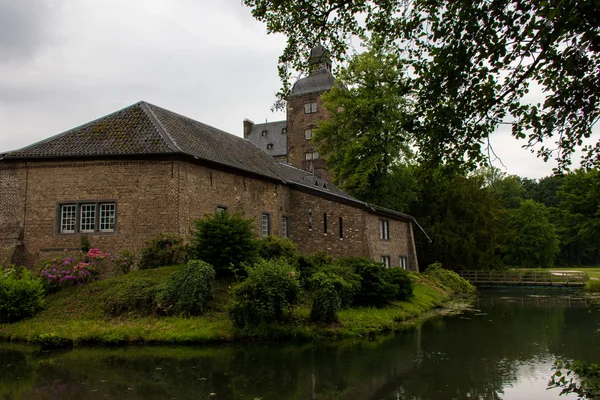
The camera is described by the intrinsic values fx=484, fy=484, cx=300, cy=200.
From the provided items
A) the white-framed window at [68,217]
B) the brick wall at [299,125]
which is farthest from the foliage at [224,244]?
the brick wall at [299,125]

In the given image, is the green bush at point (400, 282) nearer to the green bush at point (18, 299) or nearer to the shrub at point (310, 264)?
the shrub at point (310, 264)

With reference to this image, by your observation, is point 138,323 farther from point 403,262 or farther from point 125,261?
point 403,262

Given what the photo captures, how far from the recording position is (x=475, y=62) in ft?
19.9

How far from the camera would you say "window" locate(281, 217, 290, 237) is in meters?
25.6

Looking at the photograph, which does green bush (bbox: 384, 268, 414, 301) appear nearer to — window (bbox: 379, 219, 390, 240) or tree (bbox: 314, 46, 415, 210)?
window (bbox: 379, 219, 390, 240)

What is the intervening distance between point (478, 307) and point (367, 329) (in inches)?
417

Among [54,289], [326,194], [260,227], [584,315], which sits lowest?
[584,315]

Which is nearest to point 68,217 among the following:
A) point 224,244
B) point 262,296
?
point 224,244

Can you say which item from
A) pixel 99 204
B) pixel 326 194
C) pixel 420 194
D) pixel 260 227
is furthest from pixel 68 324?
pixel 420 194

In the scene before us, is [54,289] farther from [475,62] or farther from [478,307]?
[478,307]

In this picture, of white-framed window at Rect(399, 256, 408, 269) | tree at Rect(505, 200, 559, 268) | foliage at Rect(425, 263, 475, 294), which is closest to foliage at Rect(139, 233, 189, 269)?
foliage at Rect(425, 263, 475, 294)

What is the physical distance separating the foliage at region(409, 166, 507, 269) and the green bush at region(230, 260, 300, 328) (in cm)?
2706

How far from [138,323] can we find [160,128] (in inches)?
391

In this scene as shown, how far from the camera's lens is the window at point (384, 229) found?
28.5 metres
